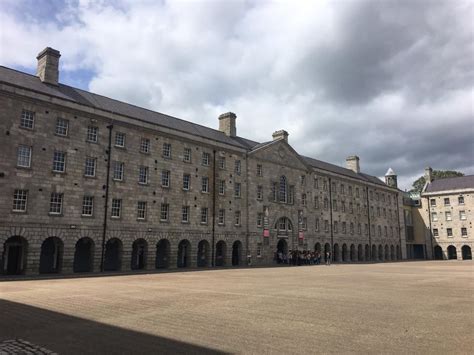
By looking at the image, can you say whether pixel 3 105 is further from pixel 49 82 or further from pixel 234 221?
pixel 234 221

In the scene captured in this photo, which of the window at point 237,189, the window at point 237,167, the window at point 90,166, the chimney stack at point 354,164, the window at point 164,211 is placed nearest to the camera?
the window at point 90,166

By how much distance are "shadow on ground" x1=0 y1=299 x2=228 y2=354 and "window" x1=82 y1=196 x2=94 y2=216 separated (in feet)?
68.8

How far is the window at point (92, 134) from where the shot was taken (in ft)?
107

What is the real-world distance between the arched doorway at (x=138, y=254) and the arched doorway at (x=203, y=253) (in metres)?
6.52

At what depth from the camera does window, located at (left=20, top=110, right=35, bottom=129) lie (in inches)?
1136

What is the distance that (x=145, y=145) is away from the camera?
36.6m

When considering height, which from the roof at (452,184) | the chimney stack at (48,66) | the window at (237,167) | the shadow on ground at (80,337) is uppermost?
the chimney stack at (48,66)

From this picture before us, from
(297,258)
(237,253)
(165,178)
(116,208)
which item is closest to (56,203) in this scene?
(116,208)

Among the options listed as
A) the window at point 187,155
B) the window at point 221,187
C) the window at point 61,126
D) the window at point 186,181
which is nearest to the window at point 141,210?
the window at point 186,181

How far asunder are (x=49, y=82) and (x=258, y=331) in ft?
100

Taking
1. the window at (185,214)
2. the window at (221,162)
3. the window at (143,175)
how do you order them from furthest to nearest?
1. the window at (221,162)
2. the window at (185,214)
3. the window at (143,175)

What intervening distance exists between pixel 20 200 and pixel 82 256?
789cm

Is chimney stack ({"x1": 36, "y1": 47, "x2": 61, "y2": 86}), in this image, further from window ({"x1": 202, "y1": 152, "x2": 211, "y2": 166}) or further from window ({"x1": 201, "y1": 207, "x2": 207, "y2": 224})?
window ({"x1": 201, "y1": 207, "x2": 207, "y2": 224})

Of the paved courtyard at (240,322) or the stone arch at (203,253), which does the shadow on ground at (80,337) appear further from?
the stone arch at (203,253)
